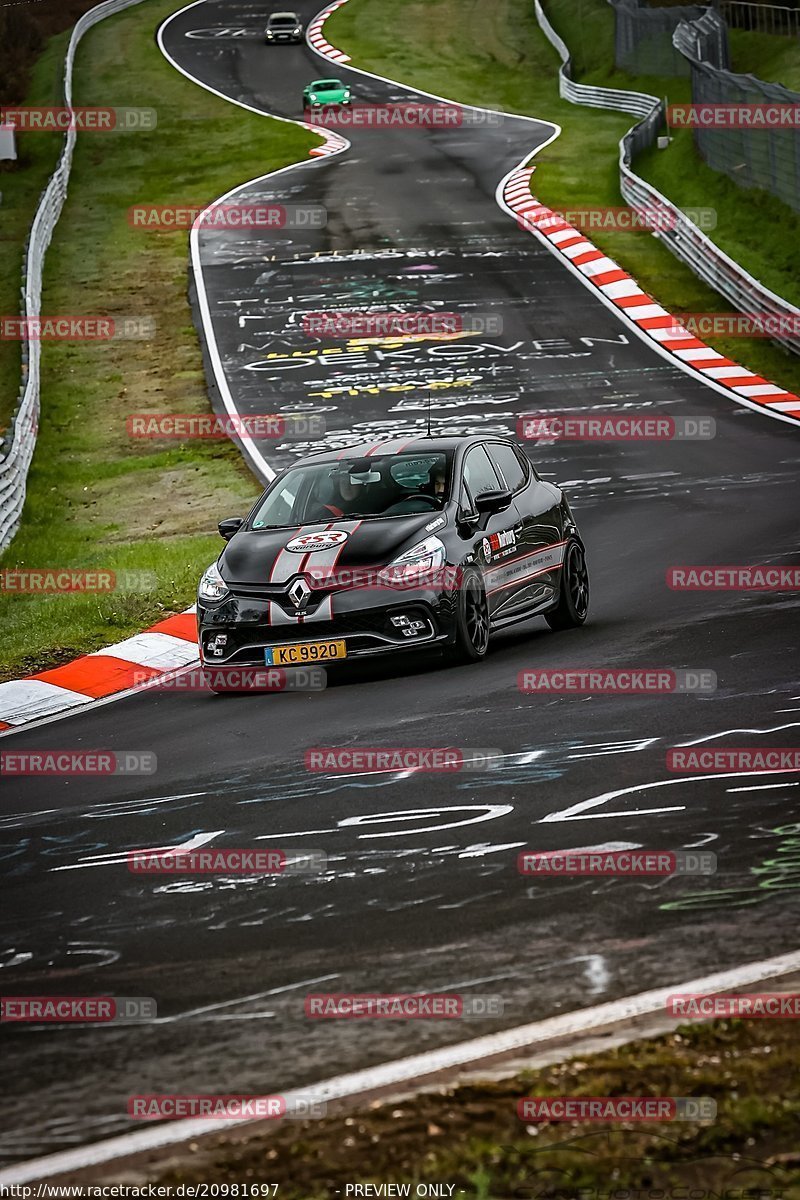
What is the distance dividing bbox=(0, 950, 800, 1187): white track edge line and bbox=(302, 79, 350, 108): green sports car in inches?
2024

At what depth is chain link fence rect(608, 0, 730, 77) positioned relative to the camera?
52.8 metres

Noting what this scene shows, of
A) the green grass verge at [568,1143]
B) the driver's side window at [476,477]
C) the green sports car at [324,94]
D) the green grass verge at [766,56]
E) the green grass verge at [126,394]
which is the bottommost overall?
the green grass verge at [126,394]

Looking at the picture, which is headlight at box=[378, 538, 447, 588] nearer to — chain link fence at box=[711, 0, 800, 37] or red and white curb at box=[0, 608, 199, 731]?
red and white curb at box=[0, 608, 199, 731]

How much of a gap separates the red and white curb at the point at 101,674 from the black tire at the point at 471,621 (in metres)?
2.58


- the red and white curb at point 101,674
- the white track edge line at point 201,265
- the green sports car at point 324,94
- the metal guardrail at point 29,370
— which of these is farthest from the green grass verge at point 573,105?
the red and white curb at point 101,674

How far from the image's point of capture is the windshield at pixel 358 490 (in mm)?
12617

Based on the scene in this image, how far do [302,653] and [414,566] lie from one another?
0.96m

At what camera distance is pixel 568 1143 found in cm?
429

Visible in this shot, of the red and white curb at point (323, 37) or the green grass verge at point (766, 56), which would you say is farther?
the red and white curb at point (323, 37)

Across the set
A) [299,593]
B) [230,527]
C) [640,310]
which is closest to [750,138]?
[640,310]

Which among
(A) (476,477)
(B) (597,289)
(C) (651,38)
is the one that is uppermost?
(C) (651,38)

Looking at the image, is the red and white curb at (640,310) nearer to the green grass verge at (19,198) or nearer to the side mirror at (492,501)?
the green grass verge at (19,198)

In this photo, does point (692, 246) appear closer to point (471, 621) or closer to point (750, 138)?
point (750, 138)

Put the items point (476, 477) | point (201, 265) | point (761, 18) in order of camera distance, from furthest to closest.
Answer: point (761, 18) → point (201, 265) → point (476, 477)
